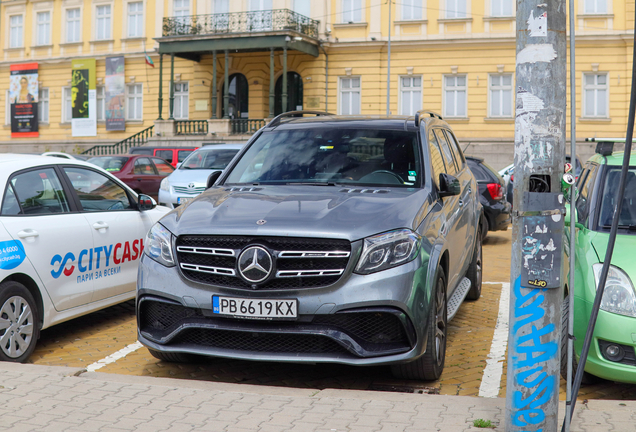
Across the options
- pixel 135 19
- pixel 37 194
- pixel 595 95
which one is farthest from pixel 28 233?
pixel 135 19

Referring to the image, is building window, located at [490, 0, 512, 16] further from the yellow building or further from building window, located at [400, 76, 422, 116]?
building window, located at [400, 76, 422, 116]

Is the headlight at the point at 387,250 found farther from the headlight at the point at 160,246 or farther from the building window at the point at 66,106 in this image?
the building window at the point at 66,106

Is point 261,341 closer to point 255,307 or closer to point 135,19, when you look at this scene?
point 255,307

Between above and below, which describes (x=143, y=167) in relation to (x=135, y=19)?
below

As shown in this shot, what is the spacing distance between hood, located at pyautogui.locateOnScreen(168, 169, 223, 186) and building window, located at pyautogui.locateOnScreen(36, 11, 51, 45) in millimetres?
31989

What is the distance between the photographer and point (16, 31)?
43094 mm

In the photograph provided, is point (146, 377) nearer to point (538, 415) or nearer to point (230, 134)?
point (538, 415)

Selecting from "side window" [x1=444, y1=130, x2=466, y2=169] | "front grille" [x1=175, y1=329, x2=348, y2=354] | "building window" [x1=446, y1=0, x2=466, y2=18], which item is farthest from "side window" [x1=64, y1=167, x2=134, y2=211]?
"building window" [x1=446, y1=0, x2=466, y2=18]

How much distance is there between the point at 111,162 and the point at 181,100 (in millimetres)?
20504

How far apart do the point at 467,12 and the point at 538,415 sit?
32978 millimetres

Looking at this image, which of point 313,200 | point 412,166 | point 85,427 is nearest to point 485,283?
point 412,166

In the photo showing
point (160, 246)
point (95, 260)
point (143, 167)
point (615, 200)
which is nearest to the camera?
point (160, 246)

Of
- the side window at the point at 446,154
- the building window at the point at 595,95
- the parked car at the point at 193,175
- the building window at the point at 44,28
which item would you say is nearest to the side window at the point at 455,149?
the side window at the point at 446,154

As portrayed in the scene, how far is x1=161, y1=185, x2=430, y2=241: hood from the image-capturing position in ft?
14.7
